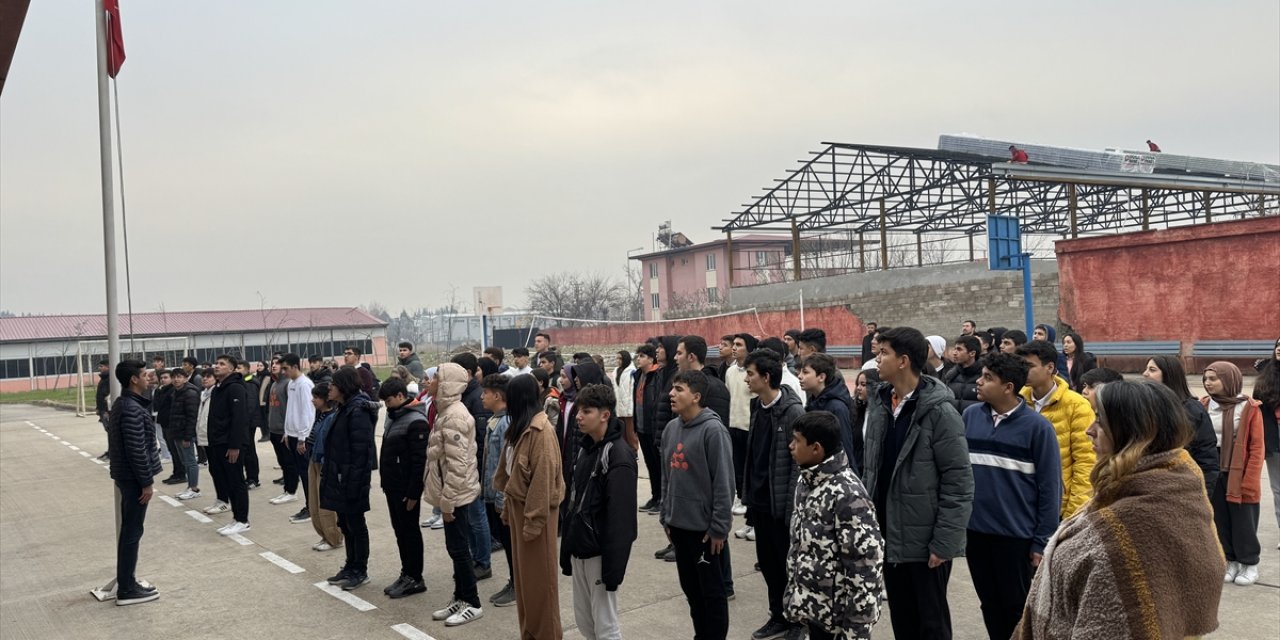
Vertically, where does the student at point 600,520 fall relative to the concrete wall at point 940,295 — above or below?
below

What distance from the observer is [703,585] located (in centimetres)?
535

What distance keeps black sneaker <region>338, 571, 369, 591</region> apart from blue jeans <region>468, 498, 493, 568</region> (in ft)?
3.19

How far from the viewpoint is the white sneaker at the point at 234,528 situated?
32.7ft

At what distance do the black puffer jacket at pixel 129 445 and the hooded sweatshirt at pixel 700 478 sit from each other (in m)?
4.65

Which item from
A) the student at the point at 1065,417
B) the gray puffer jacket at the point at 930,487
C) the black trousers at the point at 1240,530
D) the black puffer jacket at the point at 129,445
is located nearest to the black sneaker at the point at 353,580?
the black puffer jacket at the point at 129,445

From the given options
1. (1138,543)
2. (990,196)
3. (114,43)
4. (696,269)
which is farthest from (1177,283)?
(696,269)

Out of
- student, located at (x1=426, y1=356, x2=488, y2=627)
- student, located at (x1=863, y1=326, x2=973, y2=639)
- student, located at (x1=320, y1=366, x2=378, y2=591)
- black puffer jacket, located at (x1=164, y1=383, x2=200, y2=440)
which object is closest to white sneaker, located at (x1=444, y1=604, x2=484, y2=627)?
student, located at (x1=426, y1=356, x2=488, y2=627)

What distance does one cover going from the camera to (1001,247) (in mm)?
16516

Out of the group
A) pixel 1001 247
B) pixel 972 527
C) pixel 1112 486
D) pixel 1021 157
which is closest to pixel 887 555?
pixel 972 527

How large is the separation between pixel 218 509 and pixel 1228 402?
11.1 metres

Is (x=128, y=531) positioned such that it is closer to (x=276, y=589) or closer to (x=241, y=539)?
(x=276, y=589)

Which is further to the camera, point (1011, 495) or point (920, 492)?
point (1011, 495)

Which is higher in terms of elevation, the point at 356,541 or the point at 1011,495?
the point at 1011,495

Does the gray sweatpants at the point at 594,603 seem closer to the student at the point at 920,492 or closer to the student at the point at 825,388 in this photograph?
the student at the point at 920,492
